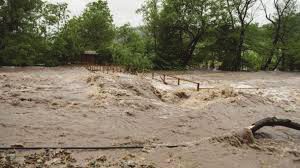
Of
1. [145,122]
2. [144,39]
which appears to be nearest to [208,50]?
[144,39]

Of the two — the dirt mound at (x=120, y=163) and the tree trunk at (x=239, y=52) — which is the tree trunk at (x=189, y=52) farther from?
the dirt mound at (x=120, y=163)

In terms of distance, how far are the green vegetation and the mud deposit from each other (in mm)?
17085

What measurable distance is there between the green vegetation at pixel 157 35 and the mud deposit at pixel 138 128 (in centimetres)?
1709

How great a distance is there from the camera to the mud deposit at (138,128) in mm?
5039

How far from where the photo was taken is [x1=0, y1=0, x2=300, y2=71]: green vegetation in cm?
2681

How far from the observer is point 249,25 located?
34.4 meters

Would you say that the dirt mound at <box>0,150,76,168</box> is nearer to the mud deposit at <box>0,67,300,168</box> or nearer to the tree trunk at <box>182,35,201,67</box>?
the mud deposit at <box>0,67,300,168</box>

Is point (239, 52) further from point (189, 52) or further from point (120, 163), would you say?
point (120, 163)

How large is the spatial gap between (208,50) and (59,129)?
31.0 m

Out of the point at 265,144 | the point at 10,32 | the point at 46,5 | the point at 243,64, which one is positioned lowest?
the point at 265,144

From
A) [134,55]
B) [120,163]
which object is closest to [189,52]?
[134,55]

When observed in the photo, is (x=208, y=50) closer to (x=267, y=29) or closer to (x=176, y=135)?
(x=267, y=29)

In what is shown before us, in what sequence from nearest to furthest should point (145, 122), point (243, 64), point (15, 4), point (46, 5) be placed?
1. point (145, 122)
2. point (15, 4)
3. point (46, 5)
4. point (243, 64)

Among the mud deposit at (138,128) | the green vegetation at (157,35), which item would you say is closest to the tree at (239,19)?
the green vegetation at (157,35)
